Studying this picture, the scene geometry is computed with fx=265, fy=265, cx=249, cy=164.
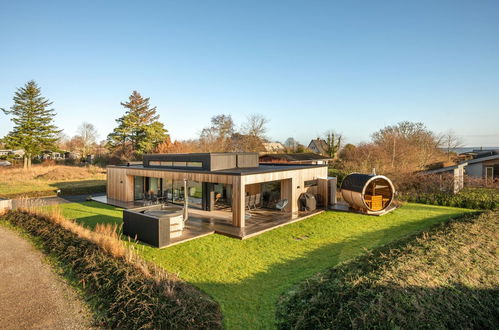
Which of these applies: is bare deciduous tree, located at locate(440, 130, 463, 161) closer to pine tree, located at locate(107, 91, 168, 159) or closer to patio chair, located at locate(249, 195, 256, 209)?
patio chair, located at locate(249, 195, 256, 209)

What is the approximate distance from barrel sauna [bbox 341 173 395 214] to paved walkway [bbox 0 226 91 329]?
428 inches

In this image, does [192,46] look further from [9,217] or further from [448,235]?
[448,235]

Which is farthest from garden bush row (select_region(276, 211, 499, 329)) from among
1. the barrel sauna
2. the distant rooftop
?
the distant rooftop

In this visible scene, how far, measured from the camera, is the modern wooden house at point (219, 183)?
1052cm

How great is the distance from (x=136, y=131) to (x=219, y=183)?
97.6 feet

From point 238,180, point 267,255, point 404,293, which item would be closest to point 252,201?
point 238,180

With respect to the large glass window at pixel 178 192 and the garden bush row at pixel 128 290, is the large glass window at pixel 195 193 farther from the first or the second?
the garden bush row at pixel 128 290

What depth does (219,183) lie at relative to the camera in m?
10.9

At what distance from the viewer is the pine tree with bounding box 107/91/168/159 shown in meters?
35.4

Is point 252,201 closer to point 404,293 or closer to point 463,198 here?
point 404,293

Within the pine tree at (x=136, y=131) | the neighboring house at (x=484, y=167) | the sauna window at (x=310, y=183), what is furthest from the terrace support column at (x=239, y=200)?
the pine tree at (x=136, y=131)

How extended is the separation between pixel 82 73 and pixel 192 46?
26.9ft

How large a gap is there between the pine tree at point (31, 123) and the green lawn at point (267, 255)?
1166 inches

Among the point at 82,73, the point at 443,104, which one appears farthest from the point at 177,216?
the point at 443,104
